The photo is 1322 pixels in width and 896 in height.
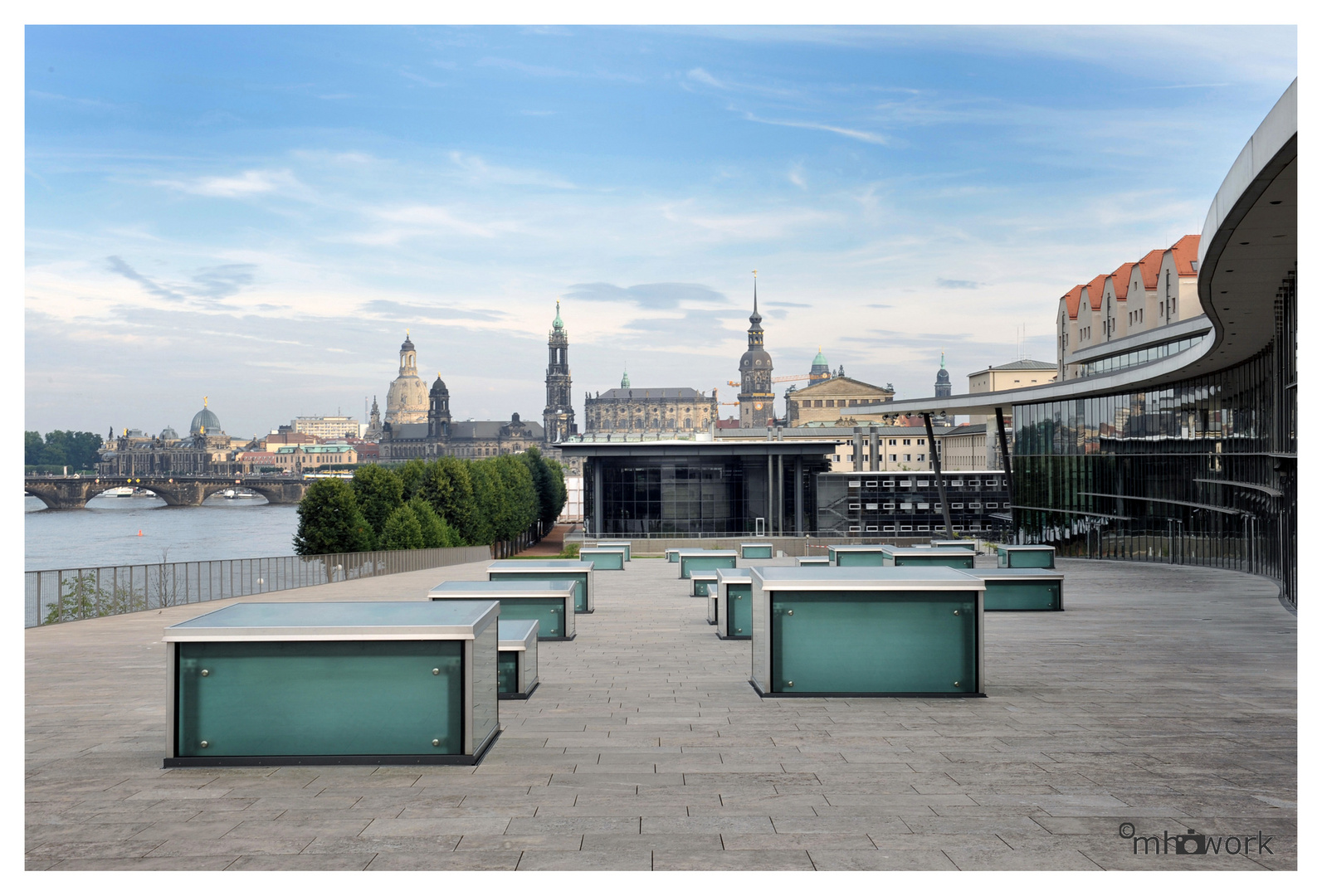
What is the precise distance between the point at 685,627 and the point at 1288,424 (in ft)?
41.7

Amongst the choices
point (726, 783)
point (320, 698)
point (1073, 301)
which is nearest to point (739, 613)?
point (726, 783)

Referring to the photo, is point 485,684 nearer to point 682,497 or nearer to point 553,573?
point 553,573

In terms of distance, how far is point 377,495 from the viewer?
53.9 metres

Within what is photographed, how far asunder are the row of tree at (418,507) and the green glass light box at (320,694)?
138 feet

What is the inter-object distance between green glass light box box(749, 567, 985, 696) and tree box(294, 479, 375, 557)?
134 ft

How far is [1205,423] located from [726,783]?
103ft

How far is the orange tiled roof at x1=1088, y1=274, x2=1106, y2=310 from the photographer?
66375 millimetres

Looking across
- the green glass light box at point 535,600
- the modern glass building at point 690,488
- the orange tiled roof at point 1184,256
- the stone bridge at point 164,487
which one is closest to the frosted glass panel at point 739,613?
the green glass light box at point 535,600

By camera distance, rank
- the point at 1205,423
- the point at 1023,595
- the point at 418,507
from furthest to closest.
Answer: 1. the point at 418,507
2. the point at 1205,423
3. the point at 1023,595

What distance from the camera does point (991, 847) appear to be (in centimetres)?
574

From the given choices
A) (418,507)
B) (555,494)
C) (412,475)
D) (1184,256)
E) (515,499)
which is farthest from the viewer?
(555,494)

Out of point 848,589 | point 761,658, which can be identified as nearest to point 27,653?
point 761,658

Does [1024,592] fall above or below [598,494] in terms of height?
below
